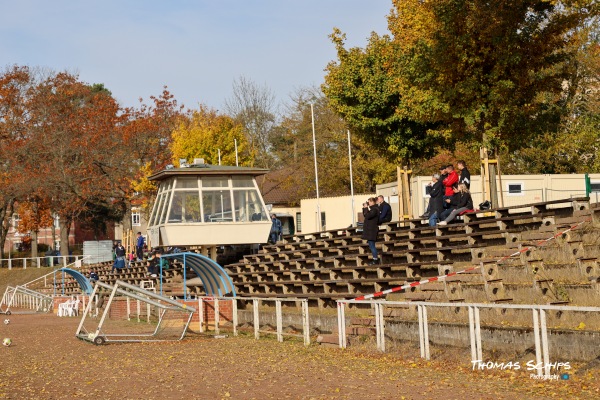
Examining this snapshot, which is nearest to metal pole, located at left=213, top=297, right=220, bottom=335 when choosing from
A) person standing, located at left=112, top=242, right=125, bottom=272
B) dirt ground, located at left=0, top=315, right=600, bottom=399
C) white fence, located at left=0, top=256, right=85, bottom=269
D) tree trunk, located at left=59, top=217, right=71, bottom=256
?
dirt ground, located at left=0, top=315, right=600, bottom=399

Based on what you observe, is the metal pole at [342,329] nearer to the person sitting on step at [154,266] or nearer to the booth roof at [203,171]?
the booth roof at [203,171]

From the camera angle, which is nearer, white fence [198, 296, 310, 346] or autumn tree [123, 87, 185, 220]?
white fence [198, 296, 310, 346]

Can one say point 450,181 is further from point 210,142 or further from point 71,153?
point 71,153

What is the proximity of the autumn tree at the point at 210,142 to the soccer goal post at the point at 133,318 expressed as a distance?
82.0ft

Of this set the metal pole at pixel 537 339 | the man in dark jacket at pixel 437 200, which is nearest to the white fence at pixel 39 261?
the man in dark jacket at pixel 437 200

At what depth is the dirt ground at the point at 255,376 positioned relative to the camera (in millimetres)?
11641

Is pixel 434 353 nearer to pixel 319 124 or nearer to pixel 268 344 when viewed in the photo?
pixel 268 344

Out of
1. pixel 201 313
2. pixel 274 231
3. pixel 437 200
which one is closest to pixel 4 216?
pixel 274 231

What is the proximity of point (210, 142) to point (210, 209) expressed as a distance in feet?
94.9

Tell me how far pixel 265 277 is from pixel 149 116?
3951 centimetres

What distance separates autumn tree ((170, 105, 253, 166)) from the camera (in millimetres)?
60875

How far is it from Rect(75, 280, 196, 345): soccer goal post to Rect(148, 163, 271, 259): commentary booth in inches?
115

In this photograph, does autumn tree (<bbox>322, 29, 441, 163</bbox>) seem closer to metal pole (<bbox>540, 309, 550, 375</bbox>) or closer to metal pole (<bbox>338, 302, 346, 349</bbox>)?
metal pole (<bbox>338, 302, 346, 349</bbox>)

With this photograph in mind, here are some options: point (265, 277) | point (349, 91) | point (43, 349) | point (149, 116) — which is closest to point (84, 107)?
point (149, 116)
